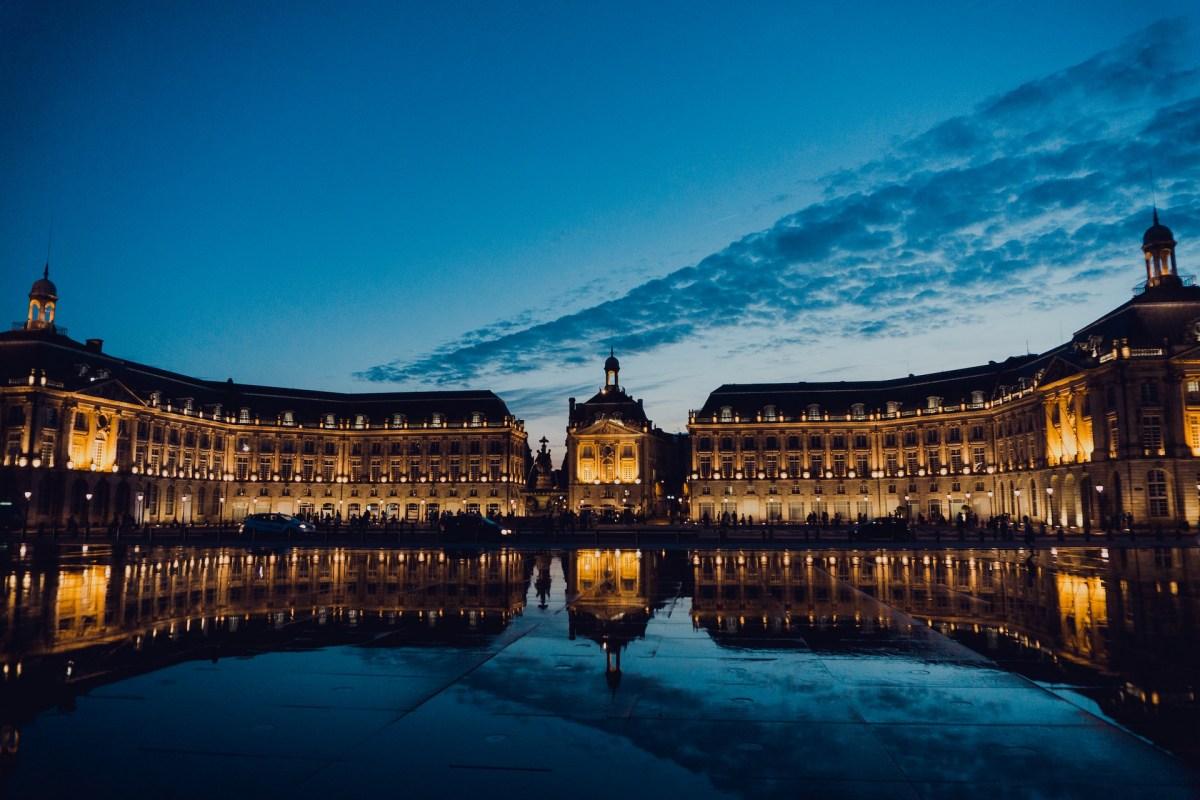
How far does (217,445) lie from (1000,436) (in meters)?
92.8

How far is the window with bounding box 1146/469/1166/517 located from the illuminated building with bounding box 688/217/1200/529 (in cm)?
8

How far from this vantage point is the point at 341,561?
29828 mm

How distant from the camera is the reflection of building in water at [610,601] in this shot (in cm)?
1255

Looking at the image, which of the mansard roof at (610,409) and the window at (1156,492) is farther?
the mansard roof at (610,409)

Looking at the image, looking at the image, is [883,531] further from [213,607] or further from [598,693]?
[598,693]

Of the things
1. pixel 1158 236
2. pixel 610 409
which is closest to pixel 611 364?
pixel 610 409

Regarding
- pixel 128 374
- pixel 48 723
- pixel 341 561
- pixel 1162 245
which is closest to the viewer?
pixel 48 723

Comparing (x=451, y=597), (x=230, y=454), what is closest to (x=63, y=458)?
(x=230, y=454)

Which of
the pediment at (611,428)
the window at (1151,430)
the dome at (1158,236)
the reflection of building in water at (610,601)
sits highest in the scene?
the dome at (1158,236)

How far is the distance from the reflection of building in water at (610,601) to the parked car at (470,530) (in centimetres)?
1781

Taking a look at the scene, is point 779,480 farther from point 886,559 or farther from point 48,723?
point 48,723

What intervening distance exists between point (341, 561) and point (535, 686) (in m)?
22.5

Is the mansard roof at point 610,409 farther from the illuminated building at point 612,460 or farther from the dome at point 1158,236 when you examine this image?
the dome at point 1158,236

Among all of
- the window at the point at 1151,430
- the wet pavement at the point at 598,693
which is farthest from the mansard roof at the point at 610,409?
the wet pavement at the point at 598,693
